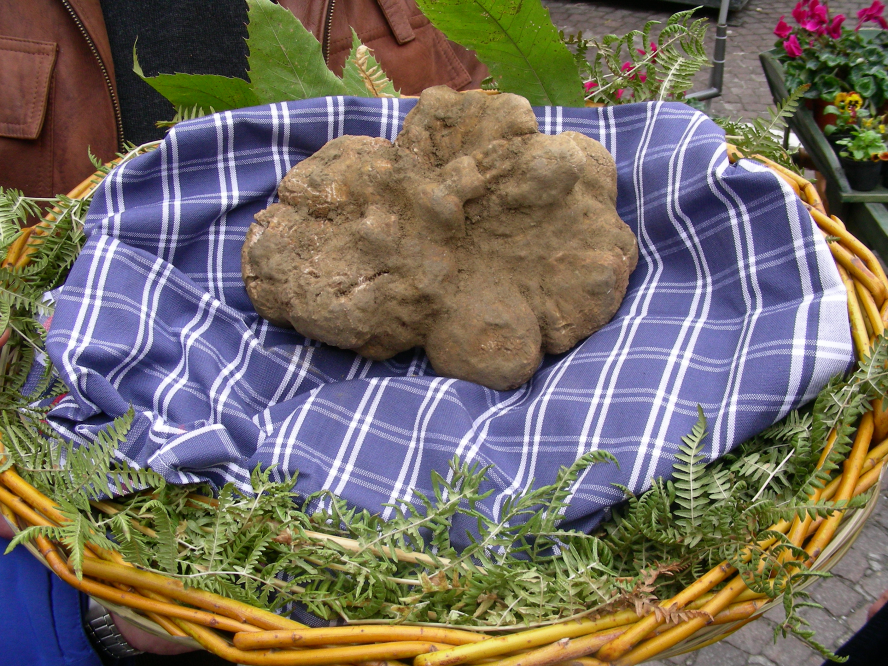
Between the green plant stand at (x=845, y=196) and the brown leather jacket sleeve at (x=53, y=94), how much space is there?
247cm

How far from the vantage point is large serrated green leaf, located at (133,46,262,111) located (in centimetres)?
151

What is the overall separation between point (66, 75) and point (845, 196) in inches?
101

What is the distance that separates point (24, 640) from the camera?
112 centimetres

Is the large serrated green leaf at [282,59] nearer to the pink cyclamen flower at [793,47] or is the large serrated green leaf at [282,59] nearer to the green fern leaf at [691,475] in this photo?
the green fern leaf at [691,475]

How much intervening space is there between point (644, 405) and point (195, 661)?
4.81 ft

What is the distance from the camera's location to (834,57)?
8.36 feet

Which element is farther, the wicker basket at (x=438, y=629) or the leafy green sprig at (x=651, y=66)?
the leafy green sprig at (x=651, y=66)

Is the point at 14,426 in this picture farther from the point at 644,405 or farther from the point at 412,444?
the point at 644,405

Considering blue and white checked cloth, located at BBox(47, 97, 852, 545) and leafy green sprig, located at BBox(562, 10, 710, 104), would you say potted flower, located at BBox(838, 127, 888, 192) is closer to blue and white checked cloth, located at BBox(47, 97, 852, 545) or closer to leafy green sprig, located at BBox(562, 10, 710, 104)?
leafy green sprig, located at BBox(562, 10, 710, 104)

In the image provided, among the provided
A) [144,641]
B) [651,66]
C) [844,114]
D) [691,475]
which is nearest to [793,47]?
[844,114]

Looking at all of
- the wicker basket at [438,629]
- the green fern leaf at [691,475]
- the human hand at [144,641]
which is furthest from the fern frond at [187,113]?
the green fern leaf at [691,475]

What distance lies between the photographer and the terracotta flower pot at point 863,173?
7.59 feet

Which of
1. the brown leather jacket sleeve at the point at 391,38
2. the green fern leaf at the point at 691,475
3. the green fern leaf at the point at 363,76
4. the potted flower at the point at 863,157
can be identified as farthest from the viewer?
the potted flower at the point at 863,157

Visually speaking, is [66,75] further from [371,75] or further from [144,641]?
[144,641]
